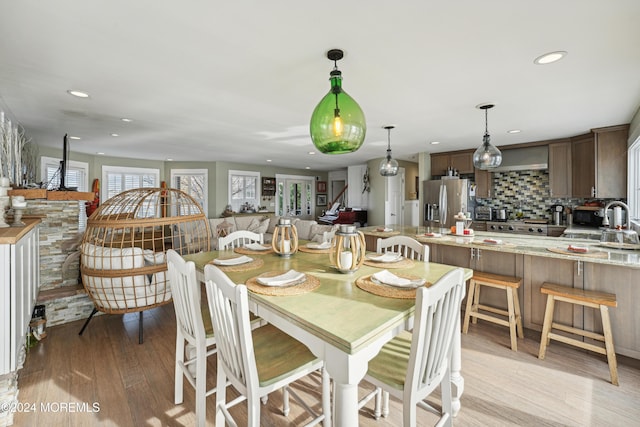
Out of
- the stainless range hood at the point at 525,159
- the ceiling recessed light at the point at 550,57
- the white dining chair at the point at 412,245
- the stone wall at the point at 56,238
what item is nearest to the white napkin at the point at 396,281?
→ the white dining chair at the point at 412,245

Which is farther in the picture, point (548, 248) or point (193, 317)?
point (548, 248)

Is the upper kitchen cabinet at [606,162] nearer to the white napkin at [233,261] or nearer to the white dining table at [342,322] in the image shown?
the white dining table at [342,322]

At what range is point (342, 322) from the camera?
105cm

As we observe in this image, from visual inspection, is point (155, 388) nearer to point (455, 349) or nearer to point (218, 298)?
point (218, 298)

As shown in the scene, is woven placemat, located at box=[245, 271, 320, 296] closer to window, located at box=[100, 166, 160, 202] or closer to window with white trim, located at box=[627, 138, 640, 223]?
window with white trim, located at box=[627, 138, 640, 223]

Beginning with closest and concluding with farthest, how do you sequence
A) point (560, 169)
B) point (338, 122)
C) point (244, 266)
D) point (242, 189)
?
point (338, 122) < point (244, 266) < point (560, 169) < point (242, 189)

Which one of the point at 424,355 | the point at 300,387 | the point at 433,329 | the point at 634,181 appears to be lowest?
the point at 300,387

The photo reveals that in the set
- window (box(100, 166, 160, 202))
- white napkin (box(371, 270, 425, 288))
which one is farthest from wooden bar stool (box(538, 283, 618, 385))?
window (box(100, 166, 160, 202))

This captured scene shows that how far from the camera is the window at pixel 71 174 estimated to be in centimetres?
526

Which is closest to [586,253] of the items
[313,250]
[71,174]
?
[313,250]

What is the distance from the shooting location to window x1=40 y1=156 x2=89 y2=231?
207 inches

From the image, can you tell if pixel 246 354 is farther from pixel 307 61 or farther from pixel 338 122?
pixel 307 61

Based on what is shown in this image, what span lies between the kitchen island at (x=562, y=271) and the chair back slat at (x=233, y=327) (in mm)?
2348

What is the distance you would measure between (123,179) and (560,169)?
895 centimetres
